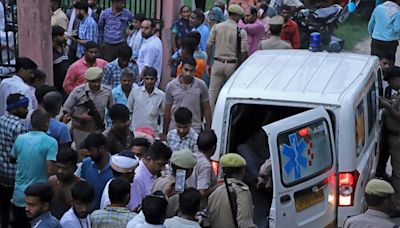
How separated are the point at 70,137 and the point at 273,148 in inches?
92.4

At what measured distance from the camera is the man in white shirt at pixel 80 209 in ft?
19.3

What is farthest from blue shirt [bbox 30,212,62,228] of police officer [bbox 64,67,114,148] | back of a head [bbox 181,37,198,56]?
back of a head [bbox 181,37,198,56]

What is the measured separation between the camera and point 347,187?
7.42 m

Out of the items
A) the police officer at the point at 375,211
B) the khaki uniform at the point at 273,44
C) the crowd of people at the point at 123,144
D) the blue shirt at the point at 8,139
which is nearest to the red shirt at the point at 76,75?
the crowd of people at the point at 123,144

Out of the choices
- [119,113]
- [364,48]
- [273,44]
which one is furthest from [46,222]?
[364,48]

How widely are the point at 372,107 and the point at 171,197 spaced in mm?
3029

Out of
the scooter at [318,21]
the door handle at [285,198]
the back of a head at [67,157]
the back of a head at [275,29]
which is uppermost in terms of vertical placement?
the back of a head at [275,29]

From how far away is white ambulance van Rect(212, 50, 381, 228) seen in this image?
6953mm

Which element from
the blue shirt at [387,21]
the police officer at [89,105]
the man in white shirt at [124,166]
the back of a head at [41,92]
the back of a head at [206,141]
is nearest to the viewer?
the man in white shirt at [124,166]

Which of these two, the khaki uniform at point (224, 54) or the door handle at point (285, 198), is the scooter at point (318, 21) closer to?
the khaki uniform at point (224, 54)

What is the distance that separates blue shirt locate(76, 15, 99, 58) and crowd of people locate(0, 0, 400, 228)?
2.90ft

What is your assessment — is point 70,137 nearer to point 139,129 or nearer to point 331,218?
point 139,129

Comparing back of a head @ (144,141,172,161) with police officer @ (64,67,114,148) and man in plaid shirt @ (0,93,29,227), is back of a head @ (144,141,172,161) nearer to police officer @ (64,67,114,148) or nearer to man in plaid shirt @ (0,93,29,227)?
man in plaid shirt @ (0,93,29,227)

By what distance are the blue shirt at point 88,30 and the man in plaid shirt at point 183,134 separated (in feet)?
16.3
